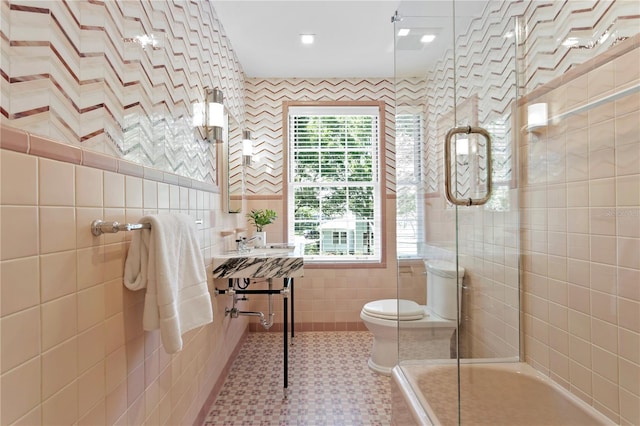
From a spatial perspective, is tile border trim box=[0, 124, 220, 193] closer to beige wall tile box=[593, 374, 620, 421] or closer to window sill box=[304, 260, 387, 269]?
beige wall tile box=[593, 374, 620, 421]

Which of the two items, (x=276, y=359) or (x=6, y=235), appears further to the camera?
(x=276, y=359)

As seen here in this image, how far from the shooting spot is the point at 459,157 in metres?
1.65

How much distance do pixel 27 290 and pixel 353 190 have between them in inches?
111

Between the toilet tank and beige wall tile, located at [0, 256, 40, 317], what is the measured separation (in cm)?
159

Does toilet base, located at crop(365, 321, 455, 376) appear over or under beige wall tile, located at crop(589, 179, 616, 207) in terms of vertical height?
under

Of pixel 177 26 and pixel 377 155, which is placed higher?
pixel 177 26

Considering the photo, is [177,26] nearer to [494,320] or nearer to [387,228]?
[494,320]

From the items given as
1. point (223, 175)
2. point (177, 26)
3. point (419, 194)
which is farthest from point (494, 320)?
point (177, 26)

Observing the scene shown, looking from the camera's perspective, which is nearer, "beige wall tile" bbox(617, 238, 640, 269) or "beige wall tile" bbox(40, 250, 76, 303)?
"beige wall tile" bbox(40, 250, 76, 303)

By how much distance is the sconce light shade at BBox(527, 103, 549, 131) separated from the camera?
4.72 feet

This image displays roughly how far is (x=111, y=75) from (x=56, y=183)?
469 millimetres

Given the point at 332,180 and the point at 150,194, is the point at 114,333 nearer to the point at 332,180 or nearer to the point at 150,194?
the point at 150,194

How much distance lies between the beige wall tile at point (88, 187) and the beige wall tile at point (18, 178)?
14 cm

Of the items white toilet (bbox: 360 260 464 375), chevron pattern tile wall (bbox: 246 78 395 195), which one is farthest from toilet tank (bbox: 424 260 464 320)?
chevron pattern tile wall (bbox: 246 78 395 195)
